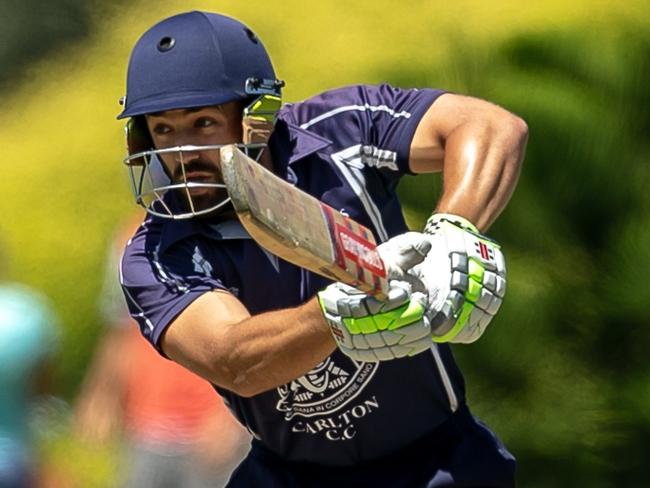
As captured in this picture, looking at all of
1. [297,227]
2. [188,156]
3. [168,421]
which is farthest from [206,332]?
[168,421]

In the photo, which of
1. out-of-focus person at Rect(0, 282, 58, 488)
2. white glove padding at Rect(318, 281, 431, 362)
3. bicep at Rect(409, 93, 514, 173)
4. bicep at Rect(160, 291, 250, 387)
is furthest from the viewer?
out-of-focus person at Rect(0, 282, 58, 488)

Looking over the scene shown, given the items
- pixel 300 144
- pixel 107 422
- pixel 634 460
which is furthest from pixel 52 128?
pixel 300 144

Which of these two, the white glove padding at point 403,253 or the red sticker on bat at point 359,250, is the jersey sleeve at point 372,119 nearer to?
the white glove padding at point 403,253

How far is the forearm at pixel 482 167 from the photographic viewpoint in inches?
126

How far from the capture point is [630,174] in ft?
22.3

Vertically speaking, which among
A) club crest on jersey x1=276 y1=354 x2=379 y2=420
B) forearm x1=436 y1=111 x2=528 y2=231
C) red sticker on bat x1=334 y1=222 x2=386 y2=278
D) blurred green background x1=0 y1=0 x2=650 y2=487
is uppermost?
red sticker on bat x1=334 y1=222 x2=386 y2=278

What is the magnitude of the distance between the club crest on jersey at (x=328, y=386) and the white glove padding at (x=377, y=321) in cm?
65

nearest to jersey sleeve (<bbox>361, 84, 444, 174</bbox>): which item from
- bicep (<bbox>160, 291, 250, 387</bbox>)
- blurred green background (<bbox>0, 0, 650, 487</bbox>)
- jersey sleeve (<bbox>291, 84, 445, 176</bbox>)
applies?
jersey sleeve (<bbox>291, 84, 445, 176</bbox>)

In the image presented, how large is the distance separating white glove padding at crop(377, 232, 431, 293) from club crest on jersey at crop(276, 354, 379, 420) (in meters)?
0.75

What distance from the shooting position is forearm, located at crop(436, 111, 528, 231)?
10.5 ft

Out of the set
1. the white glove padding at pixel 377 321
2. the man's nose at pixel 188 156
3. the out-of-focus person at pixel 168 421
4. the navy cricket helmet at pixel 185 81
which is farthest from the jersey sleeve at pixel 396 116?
the out-of-focus person at pixel 168 421

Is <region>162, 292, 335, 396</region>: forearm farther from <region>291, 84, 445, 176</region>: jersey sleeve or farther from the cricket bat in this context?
<region>291, 84, 445, 176</region>: jersey sleeve

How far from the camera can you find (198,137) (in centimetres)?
343

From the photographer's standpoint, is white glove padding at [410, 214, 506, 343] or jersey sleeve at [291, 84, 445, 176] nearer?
white glove padding at [410, 214, 506, 343]
